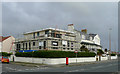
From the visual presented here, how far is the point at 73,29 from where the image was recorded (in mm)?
57938

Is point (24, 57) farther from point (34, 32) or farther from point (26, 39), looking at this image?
point (34, 32)

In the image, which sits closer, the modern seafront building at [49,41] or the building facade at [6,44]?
the modern seafront building at [49,41]

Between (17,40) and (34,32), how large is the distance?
5.90 metres

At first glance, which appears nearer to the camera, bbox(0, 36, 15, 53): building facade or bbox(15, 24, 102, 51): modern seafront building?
bbox(15, 24, 102, 51): modern seafront building

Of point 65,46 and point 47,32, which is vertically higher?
point 47,32

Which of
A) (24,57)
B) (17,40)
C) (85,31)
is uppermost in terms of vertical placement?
(85,31)

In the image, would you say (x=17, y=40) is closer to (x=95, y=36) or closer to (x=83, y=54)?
(x=83, y=54)

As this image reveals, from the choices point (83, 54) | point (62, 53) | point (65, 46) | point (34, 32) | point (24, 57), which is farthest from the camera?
point (34, 32)

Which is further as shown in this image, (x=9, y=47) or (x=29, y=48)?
(x=9, y=47)

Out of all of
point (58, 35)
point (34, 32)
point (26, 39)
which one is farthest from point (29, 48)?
point (58, 35)

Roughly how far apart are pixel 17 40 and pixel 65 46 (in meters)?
16.2

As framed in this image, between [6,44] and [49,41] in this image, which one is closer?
[49,41]

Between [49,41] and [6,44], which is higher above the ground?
[49,41]

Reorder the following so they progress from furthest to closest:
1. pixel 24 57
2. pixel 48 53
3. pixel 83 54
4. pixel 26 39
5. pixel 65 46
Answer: pixel 26 39 < pixel 65 46 < pixel 83 54 < pixel 24 57 < pixel 48 53
